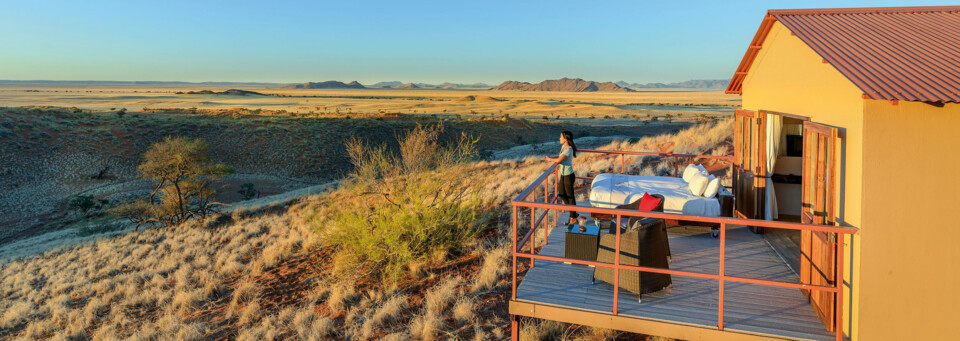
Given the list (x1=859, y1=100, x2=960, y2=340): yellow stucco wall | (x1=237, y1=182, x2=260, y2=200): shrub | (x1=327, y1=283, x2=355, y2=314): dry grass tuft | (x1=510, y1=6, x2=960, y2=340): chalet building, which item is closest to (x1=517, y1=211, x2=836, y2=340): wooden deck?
Result: (x1=510, y1=6, x2=960, y2=340): chalet building

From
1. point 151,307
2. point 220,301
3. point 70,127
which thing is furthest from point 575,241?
point 70,127

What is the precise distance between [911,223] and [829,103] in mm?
1249

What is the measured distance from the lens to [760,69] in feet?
24.6

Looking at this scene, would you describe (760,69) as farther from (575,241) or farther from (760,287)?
(575,241)

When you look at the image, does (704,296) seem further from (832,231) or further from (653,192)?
(653,192)

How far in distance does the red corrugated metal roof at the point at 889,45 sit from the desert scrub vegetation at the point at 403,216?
5338 mm

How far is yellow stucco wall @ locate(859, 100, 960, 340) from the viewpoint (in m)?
3.88

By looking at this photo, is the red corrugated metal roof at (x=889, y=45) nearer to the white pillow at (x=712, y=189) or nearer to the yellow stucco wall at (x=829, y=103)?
the yellow stucco wall at (x=829, y=103)

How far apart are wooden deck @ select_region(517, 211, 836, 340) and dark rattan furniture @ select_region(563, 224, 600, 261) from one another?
235mm

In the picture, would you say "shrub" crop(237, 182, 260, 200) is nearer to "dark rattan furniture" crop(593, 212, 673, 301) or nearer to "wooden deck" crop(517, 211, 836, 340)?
"wooden deck" crop(517, 211, 836, 340)

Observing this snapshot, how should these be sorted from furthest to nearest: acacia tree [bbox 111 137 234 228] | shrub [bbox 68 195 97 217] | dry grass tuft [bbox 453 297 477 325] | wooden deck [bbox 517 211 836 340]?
shrub [bbox 68 195 97 217] → acacia tree [bbox 111 137 234 228] → dry grass tuft [bbox 453 297 477 325] → wooden deck [bbox 517 211 836 340]

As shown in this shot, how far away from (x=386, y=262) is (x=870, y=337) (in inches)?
276

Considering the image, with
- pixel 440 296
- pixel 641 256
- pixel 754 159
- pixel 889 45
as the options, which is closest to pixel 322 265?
pixel 440 296

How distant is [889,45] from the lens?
201 inches
